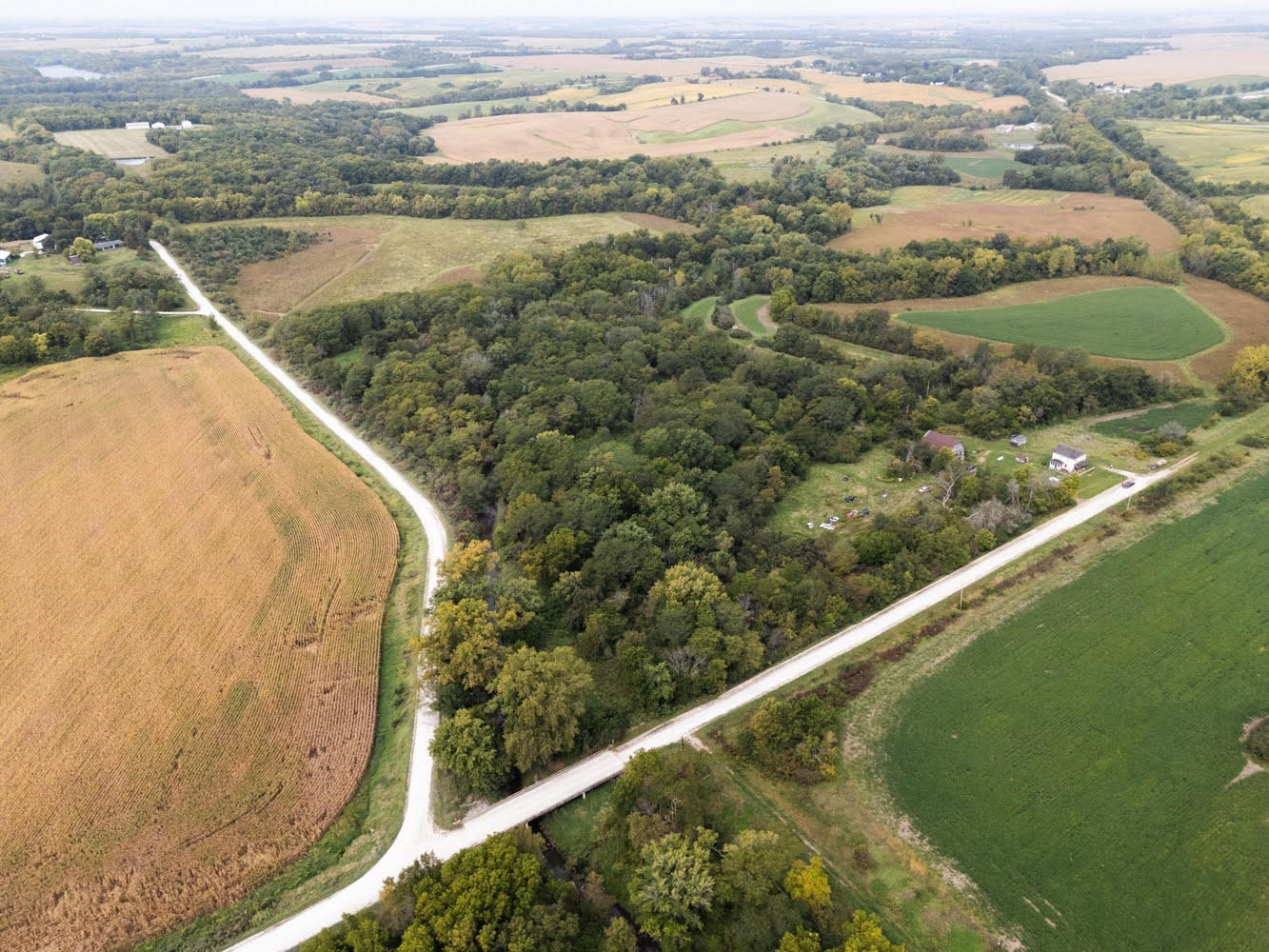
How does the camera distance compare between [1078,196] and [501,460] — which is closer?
[501,460]

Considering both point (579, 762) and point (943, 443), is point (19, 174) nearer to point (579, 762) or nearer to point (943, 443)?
point (579, 762)

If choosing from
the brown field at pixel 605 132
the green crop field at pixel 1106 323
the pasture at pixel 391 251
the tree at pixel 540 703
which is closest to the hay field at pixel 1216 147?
the green crop field at pixel 1106 323

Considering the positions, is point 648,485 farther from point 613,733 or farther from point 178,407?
point 178,407

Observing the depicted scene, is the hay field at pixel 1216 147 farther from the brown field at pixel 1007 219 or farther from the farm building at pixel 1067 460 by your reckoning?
the farm building at pixel 1067 460

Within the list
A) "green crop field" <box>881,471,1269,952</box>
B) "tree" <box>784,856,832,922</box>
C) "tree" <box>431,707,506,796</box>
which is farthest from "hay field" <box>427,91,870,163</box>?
"tree" <box>784,856,832,922</box>

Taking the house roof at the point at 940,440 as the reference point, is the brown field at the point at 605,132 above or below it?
above

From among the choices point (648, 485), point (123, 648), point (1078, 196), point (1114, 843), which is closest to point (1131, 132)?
point (1078, 196)
